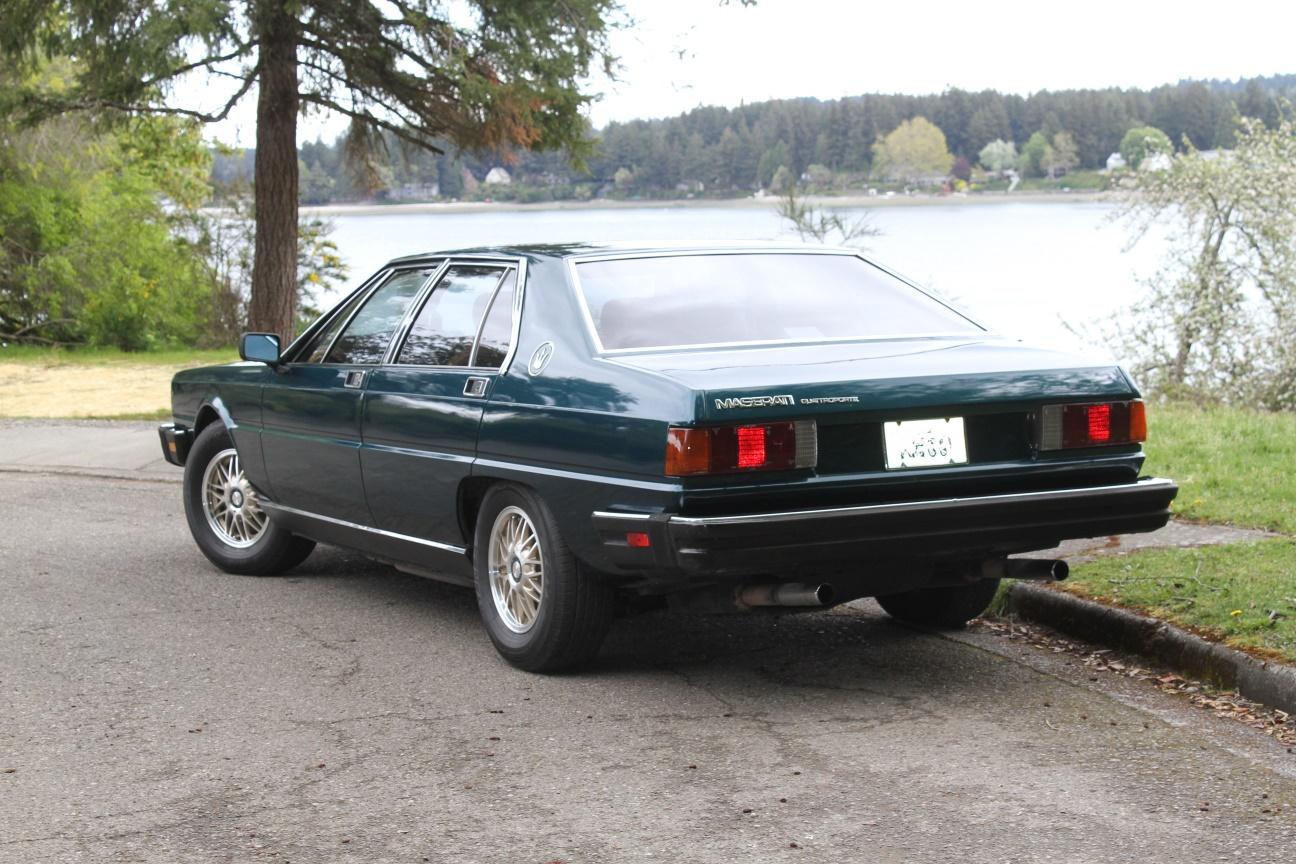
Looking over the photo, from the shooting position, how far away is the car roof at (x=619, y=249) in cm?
658

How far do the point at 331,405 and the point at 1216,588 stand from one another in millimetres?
3758

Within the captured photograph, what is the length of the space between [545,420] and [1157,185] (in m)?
22.9

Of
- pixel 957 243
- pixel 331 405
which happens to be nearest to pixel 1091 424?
pixel 331 405

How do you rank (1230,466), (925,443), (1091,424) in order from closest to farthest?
1. (925,443)
2. (1091,424)
3. (1230,466)

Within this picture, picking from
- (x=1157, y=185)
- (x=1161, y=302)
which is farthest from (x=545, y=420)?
(x=1157, y=185)

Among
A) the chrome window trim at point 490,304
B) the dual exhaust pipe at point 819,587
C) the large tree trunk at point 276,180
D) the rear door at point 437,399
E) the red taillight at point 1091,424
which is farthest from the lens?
the large tree trunk at point 276,180

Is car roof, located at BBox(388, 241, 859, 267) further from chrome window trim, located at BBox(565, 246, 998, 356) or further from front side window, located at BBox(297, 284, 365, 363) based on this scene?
front side window, located at BBox(297, 284, 365, 363)

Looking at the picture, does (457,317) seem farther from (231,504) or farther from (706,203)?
(706,203)

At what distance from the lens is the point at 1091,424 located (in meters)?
5.88

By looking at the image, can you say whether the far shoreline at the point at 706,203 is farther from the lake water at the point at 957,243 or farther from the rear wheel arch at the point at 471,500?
the rear wheel arch at the point at 471,500

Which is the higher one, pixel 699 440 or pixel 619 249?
pixel 619 249

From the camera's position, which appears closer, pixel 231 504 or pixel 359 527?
pixel 359 527

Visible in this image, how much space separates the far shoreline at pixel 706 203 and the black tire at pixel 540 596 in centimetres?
1128

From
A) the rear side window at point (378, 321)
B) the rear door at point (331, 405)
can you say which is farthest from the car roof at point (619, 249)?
the rear door at point (331, 405)
